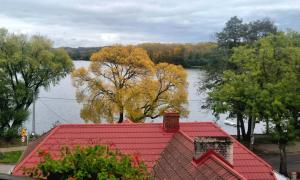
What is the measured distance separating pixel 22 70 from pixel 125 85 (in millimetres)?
9937

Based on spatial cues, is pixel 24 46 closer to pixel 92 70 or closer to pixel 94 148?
pixel 92 70

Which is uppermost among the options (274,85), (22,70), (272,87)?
(22,70)

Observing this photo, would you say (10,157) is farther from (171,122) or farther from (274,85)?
(171,122)

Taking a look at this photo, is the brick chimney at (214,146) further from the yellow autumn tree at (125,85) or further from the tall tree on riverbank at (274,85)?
the yellow autumn tree at (125,85)

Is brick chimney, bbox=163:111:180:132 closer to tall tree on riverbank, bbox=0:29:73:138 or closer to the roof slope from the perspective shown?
the roof slope

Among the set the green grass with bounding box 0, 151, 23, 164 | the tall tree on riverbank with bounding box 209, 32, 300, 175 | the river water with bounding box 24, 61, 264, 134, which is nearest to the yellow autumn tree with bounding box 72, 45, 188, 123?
the river water with bounding box 24, 61, 264, 134

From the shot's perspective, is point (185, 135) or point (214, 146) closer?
point (214, 146)

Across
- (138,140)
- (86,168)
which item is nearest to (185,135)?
(138,140)

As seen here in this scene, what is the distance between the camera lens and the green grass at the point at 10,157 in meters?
36.2

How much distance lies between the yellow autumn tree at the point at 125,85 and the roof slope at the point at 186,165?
22.6 metres

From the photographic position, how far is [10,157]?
1464 inches

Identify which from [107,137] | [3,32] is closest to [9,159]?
[3,32]

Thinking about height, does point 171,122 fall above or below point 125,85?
above

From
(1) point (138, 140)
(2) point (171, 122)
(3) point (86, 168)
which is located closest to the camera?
(3) point (86, 168)
